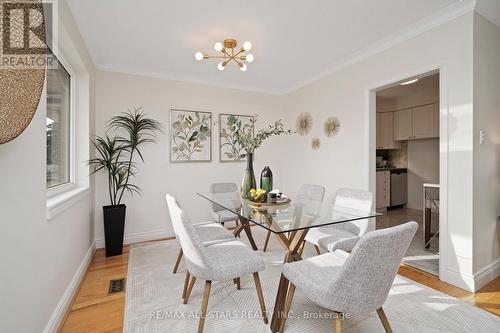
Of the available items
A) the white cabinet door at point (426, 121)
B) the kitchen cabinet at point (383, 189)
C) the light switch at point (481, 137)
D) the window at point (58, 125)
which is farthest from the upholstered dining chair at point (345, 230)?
the white cabinet door at point (426, 121)

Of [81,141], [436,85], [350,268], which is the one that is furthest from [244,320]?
[436,85]

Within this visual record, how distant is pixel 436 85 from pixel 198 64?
472 cm

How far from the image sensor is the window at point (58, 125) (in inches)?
82.6

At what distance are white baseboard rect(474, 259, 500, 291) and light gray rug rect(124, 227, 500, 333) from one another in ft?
1.28

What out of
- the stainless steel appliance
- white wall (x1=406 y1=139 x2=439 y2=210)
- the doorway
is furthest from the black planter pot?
white wall (x1=406 y1=139 x2=439 y2=210)

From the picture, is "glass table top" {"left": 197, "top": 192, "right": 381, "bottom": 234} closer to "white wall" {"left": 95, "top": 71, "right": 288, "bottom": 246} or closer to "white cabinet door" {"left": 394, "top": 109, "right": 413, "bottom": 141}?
"white wall" {"left": 95, "top": 71, "right": 288, "bottom": 246}

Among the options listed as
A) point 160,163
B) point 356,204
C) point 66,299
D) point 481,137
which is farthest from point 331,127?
point 66,299

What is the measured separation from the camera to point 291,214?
1.99 meters

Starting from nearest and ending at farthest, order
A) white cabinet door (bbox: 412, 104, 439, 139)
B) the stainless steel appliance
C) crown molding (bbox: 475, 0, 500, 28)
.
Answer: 1. crown molding (bbox: 475, 0, 500, 28)
2. white cabinet door (bbox: 412, 104, 439, 139)
3. the stainless steel appliance

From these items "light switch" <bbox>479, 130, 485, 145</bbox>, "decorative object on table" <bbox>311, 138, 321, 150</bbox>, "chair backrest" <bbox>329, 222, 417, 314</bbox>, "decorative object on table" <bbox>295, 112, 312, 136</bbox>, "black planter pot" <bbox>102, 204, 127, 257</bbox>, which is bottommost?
"black planter pot" <bbox>102, 204, 127, 257</bbox>

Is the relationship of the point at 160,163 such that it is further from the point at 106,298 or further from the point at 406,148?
the point at 406,148

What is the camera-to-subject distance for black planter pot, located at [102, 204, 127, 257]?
292 centimetres

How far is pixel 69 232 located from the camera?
2070 mm
